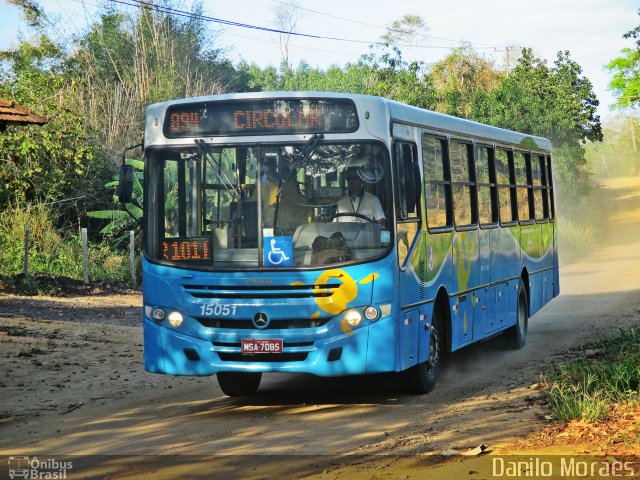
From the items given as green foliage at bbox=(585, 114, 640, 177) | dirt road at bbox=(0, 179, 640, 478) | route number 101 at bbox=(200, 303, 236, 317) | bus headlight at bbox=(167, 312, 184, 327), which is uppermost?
green foliage at bbox=(585, 114, 640, 177)

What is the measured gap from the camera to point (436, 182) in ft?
38.1

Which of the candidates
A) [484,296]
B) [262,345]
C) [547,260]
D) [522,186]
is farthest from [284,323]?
[547,260]

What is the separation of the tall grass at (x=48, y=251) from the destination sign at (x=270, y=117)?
16.8 m

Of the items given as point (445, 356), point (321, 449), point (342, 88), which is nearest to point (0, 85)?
point (445, 356)

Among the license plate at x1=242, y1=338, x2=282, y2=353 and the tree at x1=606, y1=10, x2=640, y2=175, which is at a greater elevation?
the tree at x1=606, y1=10, x2=640, y2=175

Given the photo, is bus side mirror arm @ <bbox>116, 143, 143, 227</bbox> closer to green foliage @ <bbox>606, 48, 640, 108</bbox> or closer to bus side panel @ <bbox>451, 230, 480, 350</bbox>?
bus side panel @ <bbox>451, 230, 480, 350</bbox>

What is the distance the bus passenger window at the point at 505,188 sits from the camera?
564 inches

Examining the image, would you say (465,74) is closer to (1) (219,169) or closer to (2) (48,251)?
(2) (48,251)

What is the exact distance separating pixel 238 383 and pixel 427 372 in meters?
1.99

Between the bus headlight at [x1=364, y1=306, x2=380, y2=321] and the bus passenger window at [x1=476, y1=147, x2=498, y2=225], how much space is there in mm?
3885

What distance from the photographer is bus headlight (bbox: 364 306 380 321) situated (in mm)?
9672

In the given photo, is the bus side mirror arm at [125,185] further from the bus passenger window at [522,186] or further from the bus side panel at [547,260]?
the bus side panel at [547,260]

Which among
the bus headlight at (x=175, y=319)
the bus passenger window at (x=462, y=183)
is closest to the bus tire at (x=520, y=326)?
the bus passenger window at (x=462, y=183)

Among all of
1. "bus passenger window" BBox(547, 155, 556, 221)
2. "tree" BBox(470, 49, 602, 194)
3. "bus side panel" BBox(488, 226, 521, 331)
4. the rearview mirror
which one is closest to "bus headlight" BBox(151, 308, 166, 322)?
the rearview mirror
